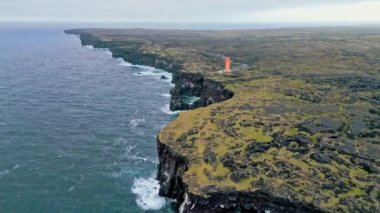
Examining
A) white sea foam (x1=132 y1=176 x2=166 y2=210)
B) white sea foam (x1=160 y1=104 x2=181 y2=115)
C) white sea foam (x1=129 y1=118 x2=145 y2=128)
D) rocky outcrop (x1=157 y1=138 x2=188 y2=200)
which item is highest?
rocky outcrop (x1=157 y1=138 x2=188 y2=200)

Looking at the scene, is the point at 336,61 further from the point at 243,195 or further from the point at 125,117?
the point at 243,195

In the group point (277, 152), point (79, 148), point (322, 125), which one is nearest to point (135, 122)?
point (79, 148)

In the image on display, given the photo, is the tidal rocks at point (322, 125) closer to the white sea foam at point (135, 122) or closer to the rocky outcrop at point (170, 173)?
the rocky outcrop at point (170, 173)

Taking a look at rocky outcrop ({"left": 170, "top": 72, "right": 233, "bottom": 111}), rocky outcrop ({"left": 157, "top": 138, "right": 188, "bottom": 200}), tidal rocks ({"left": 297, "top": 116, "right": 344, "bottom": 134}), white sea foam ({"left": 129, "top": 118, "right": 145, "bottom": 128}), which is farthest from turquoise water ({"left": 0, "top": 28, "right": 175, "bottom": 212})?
tidal rocks ({"left": 297, "top": 116, "right": 344, "bottom": 134})

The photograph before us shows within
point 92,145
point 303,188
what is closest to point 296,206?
point 303,188

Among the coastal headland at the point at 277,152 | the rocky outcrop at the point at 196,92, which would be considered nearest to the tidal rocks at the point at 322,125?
the coastal headland at the point at 277,152

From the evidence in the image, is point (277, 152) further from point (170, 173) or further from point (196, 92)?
point (196, 92)

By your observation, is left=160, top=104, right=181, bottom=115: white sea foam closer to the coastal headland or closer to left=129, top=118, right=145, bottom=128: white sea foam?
left=129, top=118, right=145, bottom=128: white sea foam
